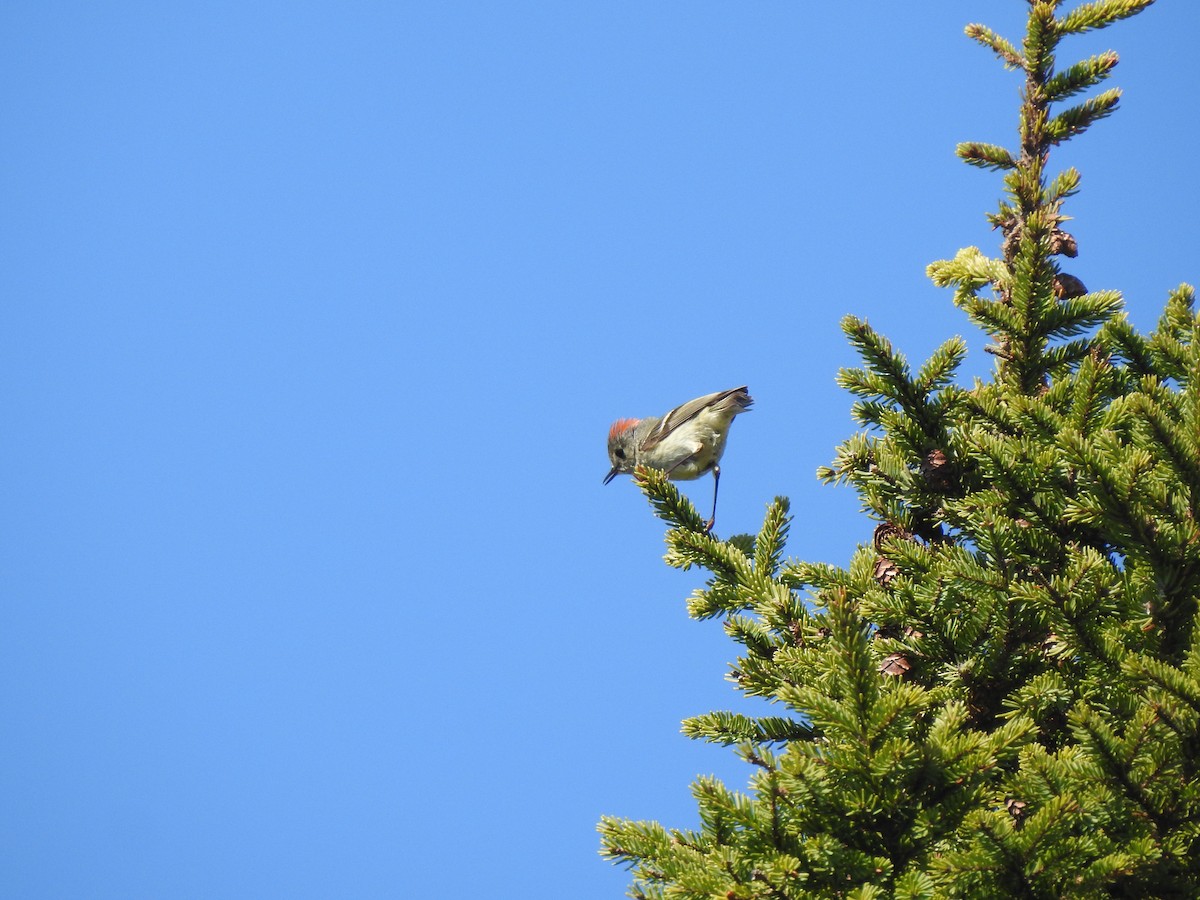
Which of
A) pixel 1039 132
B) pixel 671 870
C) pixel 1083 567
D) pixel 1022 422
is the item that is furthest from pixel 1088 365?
pixel 671 870

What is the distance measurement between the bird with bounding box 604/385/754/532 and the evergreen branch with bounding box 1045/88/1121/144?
151 inches

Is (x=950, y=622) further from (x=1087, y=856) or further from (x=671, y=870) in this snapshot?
(x=671, y=870)

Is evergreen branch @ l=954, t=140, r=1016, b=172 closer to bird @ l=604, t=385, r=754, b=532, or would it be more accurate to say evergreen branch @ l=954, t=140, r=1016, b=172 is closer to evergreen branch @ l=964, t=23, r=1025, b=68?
evergreen branch @ l=964, t=23, r=1025, b=68

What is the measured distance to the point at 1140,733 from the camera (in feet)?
8.80

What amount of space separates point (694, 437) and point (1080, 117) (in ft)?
14.4

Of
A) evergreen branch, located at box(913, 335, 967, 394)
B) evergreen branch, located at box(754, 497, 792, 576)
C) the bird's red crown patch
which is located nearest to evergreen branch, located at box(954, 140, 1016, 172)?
evergreen branch, located at box(913, 335, 967, 394)

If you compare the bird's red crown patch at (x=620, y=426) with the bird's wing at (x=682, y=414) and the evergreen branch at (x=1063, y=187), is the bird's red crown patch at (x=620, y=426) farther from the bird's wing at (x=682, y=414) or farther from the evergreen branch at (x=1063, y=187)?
the evergreen branch at (x=1063, y=187)

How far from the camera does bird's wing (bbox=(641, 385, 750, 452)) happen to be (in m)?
8.31

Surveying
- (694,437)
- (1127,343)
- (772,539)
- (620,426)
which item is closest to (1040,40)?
(1127,343)

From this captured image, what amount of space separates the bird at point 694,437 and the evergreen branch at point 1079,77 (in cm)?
389

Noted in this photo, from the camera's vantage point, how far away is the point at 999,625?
11.4 feet

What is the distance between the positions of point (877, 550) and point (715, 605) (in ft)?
2.34

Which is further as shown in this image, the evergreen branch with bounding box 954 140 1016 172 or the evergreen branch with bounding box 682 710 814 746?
the evergreen branch with bounding box 954 140 1016 172

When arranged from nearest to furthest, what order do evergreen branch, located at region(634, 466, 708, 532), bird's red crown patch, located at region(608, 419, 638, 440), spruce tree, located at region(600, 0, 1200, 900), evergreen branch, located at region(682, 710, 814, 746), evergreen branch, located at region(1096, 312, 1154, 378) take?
spruce tree, located at region(600, 0, 1200, 900) → evergreen branch, located at region(682, 710, 814, 746) → evergreen branch, located at region(1096, 312, 1154, 378) → evergreen branch, located at region(634, 466, 708, 532) → bird's red crown patch, located at region(608, 419, 638, 440)
